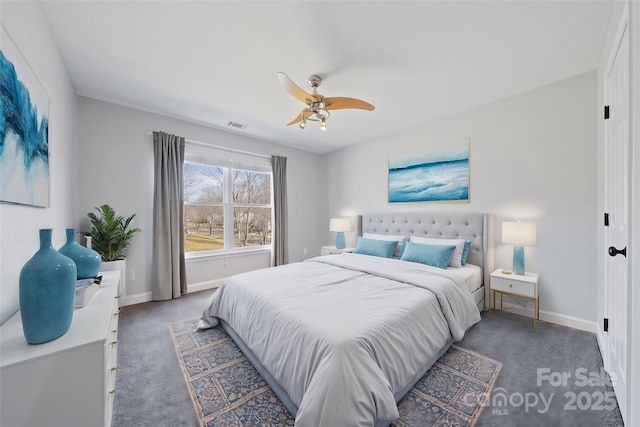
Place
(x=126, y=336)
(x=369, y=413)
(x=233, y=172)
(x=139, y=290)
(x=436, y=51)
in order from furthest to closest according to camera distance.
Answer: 1. (x=233, y=172)
2. (x=139, y=290)
3. (x=126, y=336)
4. (x=436, y=51)
5. (x=369, y=413)

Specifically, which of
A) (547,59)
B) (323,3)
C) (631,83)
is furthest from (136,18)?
(547,59)

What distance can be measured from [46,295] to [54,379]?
34cm

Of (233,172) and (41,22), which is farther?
(233,172)

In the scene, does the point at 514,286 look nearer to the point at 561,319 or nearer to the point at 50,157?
the point at 561,319

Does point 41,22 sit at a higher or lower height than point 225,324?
higher

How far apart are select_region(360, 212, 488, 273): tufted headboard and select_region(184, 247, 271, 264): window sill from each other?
2.08 m

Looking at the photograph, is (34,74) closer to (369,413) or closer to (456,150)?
(369,413)

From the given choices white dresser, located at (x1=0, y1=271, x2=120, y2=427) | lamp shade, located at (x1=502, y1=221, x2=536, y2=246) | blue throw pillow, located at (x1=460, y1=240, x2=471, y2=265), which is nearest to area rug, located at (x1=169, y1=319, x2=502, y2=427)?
white dresser, located at (x1=0, y1=271, x2=120, y2=427)

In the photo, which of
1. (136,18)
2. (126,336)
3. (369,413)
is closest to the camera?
(369,413)

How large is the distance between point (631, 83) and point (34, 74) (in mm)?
3361

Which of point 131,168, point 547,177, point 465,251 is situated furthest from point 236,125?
point 547,177

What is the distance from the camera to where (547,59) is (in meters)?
2.24

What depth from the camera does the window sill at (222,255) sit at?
3820 mm

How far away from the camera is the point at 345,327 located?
4.80 ft
